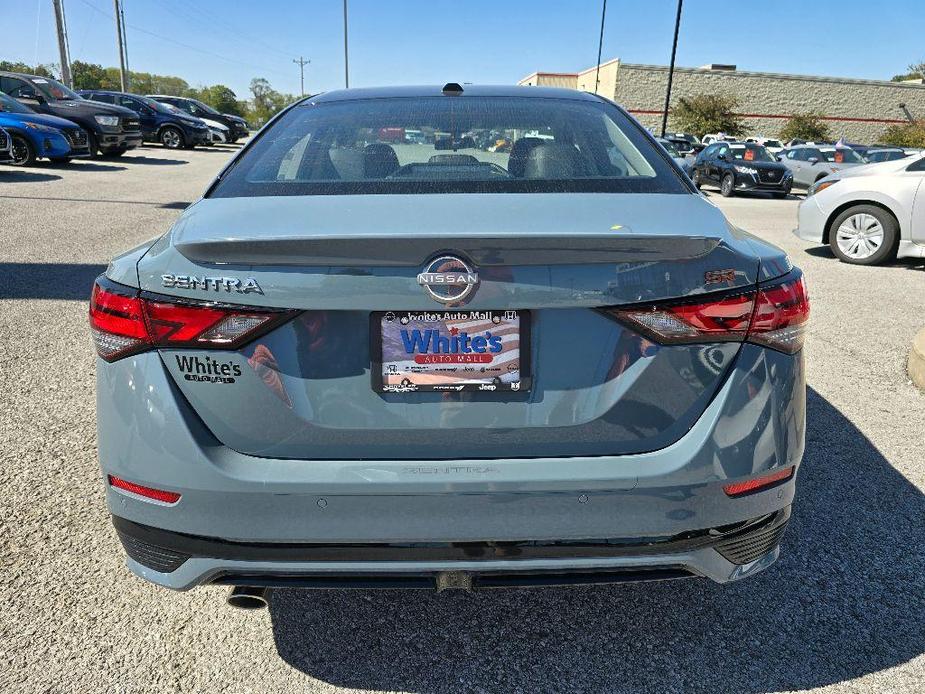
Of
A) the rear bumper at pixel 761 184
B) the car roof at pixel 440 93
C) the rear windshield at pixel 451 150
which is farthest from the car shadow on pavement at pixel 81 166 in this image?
Answer: the rear windshield at pixel 451 150

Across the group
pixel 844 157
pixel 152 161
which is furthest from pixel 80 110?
pixel 844 157

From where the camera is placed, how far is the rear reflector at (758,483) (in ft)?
6.25

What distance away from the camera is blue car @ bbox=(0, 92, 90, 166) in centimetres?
1636

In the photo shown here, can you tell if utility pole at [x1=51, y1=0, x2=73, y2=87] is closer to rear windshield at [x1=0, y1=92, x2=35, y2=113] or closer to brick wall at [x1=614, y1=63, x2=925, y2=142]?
rear windshield at [x1=0, y1=92, x2=35, y2=113]

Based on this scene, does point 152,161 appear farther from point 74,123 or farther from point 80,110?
point 74,123

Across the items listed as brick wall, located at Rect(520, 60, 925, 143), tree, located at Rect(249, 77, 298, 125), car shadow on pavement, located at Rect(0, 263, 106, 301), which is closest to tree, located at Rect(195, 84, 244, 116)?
tree, located at Rect(249, 77, 298, 125)

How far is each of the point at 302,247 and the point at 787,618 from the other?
1.96 metres

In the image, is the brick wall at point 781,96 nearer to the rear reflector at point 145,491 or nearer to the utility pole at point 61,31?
the utility pole at point 61,31

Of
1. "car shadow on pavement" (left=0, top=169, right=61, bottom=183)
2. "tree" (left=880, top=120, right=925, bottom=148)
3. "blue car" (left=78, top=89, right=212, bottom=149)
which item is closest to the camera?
"car shadow on pavement" (left=0, top=169, right=61, bottom=183)

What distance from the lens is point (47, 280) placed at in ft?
22.3

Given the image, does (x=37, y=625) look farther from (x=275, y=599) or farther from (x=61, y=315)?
(x=61, y=315)

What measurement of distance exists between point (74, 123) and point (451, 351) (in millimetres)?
19341

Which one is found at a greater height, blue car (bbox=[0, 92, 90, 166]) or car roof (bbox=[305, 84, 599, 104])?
car roof (bbox=[305, 84, 599, 104])

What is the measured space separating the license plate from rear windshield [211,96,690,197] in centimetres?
48
